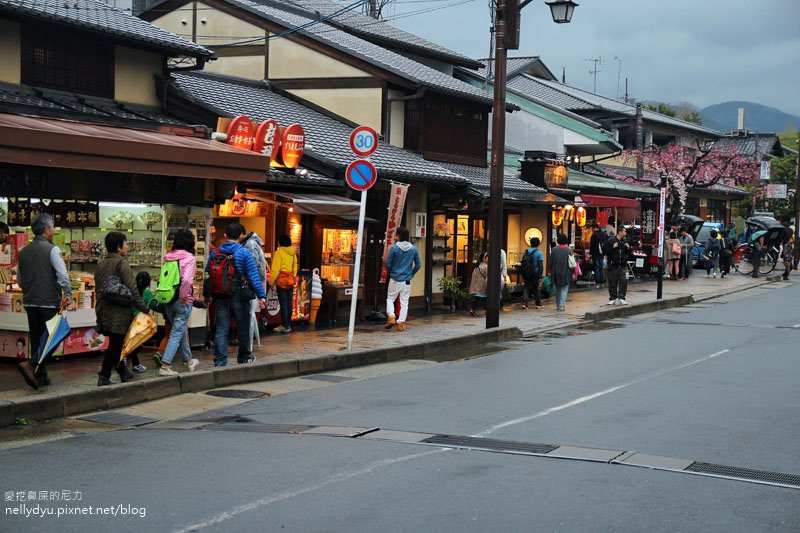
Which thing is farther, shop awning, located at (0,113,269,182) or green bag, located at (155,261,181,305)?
green bag, located at (155,261,181,305)

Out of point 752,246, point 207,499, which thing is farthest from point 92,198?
point 752,246

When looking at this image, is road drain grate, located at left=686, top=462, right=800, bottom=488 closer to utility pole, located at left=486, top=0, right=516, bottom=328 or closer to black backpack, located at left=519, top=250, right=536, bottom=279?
utility pole, located at left=486, top=0, right=516, bottom=328

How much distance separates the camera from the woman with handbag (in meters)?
17.7

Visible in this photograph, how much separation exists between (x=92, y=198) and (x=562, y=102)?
3116cm

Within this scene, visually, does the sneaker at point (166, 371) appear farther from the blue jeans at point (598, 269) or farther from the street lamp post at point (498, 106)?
the blue jeans at point (598, 269)

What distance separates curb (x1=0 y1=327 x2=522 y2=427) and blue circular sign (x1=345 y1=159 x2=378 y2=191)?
2723 millimetres

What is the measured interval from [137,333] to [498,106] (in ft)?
32.3

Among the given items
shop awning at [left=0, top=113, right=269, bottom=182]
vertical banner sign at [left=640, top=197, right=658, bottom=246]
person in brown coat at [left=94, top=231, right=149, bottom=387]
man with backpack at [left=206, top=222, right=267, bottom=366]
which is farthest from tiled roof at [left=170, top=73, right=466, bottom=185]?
vertical banner sign at [left=640, top=197, right=658, bottom=246]

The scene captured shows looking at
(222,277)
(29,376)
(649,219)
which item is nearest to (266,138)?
(222,277)

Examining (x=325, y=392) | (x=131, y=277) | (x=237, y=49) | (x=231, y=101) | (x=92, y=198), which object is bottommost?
(x=325, y=392)

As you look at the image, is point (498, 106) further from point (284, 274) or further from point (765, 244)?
point (765, 244)

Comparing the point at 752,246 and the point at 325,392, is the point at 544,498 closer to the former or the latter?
the point at 325,392

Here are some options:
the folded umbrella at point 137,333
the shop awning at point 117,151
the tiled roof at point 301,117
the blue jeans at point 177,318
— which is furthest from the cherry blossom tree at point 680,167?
the folded umbrella at point 137,333

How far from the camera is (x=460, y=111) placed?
25438 millimetres
